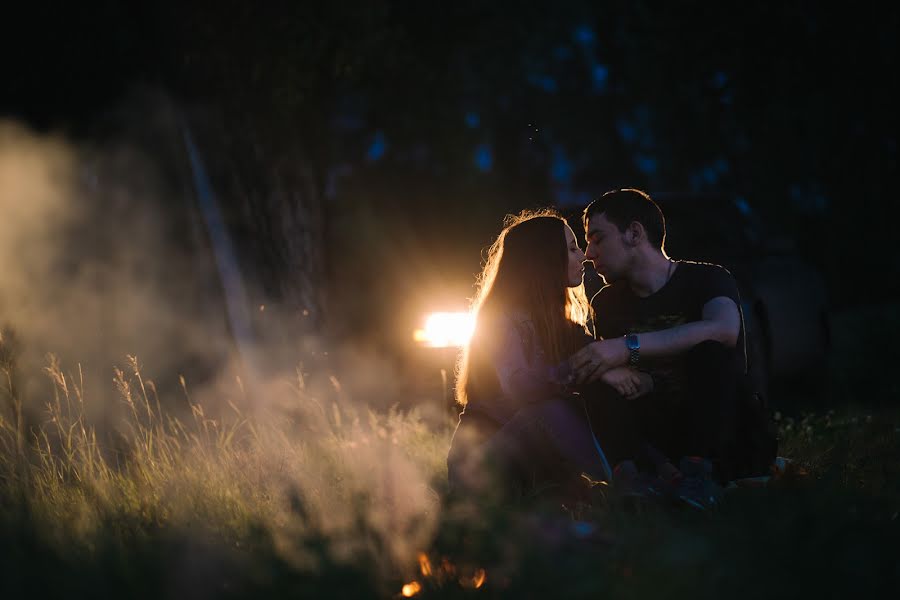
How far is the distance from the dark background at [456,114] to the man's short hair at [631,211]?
1.95m

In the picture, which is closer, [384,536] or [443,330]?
[384,536]

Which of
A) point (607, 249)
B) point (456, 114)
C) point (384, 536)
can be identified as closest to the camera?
point (384, 536)

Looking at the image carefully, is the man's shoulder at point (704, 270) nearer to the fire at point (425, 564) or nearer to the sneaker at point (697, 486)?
the sneaker at point (697, 486)

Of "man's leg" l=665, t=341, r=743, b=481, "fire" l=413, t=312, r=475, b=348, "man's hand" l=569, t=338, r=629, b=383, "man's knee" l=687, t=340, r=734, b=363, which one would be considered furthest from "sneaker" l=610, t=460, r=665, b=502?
"fire" l=413, t=312, r=475, b=348

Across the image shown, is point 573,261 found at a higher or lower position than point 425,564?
higher

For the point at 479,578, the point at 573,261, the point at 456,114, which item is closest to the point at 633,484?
the point at 573,261

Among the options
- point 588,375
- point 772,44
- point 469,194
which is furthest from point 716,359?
point 469,194

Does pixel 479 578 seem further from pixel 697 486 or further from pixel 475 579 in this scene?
pixel 697 486

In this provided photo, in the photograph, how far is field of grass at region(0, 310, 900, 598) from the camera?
2643 mm

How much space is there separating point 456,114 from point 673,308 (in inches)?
289

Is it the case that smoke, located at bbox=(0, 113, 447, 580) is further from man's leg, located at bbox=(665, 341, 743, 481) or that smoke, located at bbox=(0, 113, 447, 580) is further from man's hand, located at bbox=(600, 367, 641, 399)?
man's leg, located at bbox=(665, 341, 743, 481)

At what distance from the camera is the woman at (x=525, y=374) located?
3.90 meters

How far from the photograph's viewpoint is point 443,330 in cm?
599

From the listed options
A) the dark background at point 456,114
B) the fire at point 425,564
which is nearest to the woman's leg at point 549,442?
the fire at point 425,564
